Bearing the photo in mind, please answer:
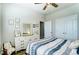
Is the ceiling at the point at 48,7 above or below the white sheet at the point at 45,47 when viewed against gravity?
above

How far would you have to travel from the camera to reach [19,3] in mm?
1750

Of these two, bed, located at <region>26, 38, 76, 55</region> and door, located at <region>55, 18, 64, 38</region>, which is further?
door, located at <region>55, 18, 64, 38</region>

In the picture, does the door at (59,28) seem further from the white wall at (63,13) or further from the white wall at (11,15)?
the white wall at (11,15)

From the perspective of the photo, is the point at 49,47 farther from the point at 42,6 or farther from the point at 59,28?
the point at 42,6

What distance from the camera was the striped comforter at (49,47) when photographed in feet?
5.49

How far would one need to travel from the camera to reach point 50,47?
1.69 meters

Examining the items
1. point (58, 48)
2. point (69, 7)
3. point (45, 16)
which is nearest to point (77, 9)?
point (69, 7)

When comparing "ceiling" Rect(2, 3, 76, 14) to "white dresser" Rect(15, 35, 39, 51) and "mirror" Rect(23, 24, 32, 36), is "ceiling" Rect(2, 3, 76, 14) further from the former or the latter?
A: "white dresser" Rect(15, 35, 39, 51)

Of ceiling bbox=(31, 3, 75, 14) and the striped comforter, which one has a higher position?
ceiling bbox=(31, 3, 75, 14)

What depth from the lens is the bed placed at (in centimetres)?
167

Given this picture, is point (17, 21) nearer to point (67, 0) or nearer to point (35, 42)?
point (35, 42)

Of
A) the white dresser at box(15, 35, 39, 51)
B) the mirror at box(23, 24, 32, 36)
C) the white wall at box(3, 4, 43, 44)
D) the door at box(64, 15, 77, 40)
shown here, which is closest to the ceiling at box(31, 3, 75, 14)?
the white wall at box(3, 4, 43, 44)

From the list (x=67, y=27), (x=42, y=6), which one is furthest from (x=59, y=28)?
(x=42, y=6)

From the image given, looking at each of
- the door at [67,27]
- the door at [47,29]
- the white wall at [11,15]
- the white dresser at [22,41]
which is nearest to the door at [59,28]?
the door at [67,27]
